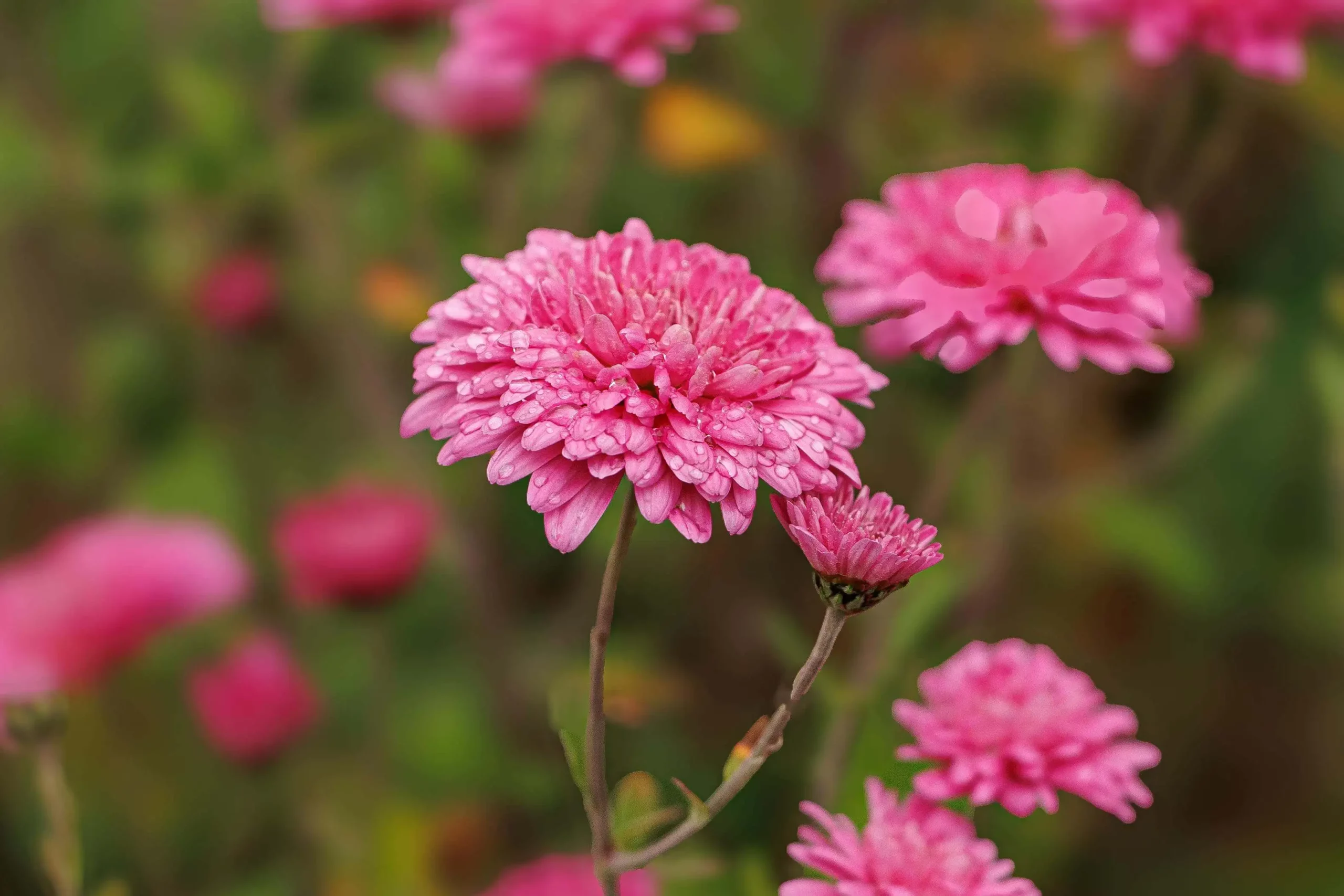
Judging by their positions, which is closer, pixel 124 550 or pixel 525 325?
pixel 525 325

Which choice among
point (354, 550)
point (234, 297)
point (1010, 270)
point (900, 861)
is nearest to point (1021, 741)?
point (900, 861)

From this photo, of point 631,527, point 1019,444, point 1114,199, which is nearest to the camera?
point 631,527

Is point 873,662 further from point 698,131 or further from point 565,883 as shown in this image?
point 698,131

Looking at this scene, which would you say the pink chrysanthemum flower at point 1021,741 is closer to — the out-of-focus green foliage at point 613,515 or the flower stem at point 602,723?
the flower stem at point 602,723

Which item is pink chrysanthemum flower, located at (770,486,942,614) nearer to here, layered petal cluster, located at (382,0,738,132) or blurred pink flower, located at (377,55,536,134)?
layered petal cluster, located at (382,0,738,132)

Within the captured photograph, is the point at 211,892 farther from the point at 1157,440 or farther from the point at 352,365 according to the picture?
the point at 1157,440

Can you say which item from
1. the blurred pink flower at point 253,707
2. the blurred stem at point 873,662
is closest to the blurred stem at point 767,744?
the blurred stem at point 873,662

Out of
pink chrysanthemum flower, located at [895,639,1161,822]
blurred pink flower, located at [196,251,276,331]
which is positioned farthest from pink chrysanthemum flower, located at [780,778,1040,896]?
blurred pink flower, located at [196,251,276,331]

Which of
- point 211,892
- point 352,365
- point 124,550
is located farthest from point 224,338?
point 211,892
